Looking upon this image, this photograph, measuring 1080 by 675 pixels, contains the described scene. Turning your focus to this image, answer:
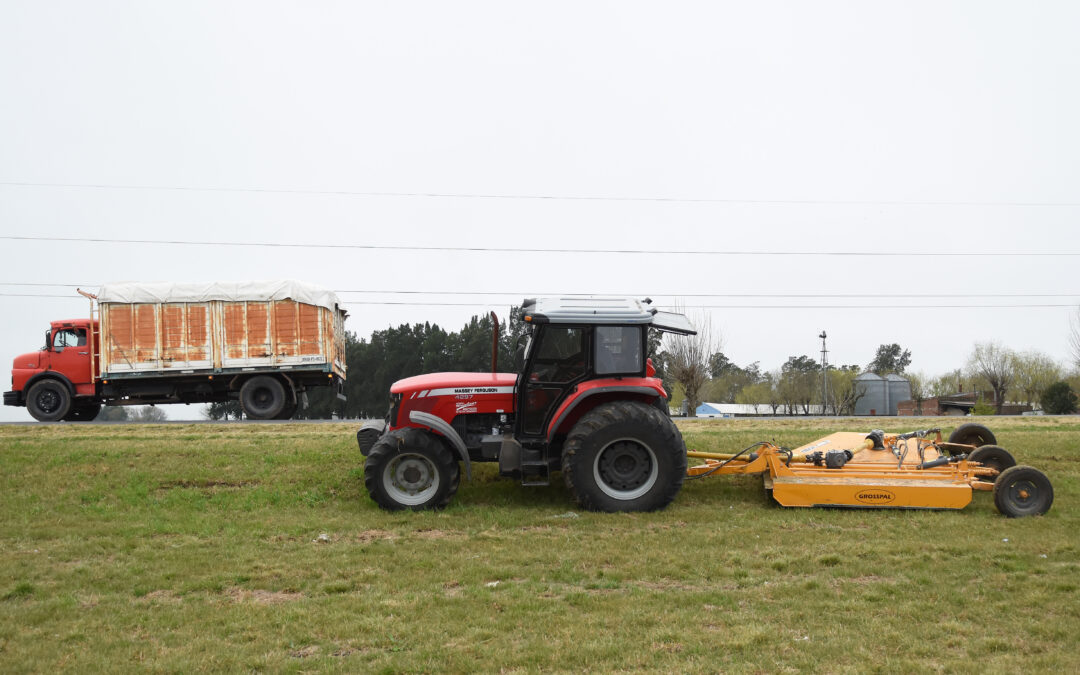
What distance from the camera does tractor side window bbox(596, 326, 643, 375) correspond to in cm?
891

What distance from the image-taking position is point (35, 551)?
738 centimetres

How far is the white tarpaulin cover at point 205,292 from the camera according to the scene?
19.7 meters

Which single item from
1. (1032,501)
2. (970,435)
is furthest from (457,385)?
(970,435)

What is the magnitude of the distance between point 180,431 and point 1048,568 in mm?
13722

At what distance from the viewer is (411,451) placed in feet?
28.5

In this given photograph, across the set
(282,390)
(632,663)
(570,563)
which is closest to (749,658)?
(632,663)

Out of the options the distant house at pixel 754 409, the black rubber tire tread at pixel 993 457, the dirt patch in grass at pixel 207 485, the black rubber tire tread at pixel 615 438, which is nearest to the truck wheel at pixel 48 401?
the dirt patch in grass at pixel 207 485

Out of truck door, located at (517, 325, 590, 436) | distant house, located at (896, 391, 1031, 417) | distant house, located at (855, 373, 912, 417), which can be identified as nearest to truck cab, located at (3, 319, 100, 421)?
truck door, located at (517, 325, 590, 436)

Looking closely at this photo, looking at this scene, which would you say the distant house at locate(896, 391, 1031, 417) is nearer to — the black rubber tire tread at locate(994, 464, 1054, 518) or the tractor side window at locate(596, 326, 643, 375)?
the black rubber tire tread at locate(994, 464, 1054, 518)

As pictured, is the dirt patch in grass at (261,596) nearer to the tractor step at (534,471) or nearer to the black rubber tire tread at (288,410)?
the tractor step at (534,471)

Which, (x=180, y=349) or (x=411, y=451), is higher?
(x=180, y=349)

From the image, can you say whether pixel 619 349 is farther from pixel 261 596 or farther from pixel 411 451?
pixel 261 596

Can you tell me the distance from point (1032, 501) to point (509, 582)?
582 cm

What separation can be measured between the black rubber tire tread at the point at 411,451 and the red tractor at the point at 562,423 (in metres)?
0.01
